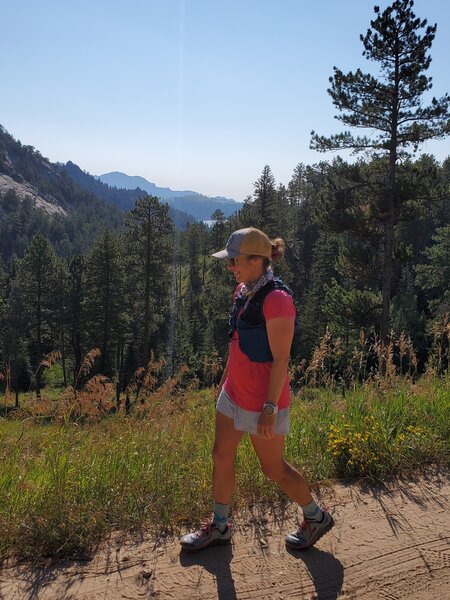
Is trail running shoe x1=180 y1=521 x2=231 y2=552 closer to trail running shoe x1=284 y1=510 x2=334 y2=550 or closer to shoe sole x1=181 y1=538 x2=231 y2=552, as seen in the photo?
shoe sole x1=181 y1=538 x2=231 y2=552

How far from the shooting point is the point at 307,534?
289 cm

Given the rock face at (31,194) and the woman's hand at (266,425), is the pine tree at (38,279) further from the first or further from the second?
the rock face at (31,194)

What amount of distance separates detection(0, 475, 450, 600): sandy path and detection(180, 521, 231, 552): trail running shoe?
0.14 feet

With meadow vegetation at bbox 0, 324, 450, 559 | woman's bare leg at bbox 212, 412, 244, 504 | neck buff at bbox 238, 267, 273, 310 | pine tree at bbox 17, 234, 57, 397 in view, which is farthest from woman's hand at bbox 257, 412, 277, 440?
pine tree at bbox 17, 234, 57, 397

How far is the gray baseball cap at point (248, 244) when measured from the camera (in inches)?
105

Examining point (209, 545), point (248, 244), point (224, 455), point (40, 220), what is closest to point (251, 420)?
point (224, 455)

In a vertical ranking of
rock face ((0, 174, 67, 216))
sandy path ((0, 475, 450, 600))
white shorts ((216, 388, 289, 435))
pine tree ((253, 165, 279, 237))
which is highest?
rock face ((0, 174, 67, 216))

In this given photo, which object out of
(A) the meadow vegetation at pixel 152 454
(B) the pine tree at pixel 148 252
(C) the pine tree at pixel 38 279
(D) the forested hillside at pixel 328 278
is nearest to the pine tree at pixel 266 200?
(D) the forested hillside at pixel 328 278

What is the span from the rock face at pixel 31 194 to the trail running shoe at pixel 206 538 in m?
193

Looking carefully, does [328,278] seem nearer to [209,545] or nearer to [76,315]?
[76,315]

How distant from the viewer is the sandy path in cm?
252

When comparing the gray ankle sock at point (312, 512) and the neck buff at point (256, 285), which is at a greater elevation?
the neck buff at point (256, 285)

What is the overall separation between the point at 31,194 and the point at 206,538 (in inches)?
8199

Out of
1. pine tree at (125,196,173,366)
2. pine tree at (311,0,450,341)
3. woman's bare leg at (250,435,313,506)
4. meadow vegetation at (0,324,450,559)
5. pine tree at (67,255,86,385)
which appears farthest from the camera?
pine tree at (67,255,86,385)
